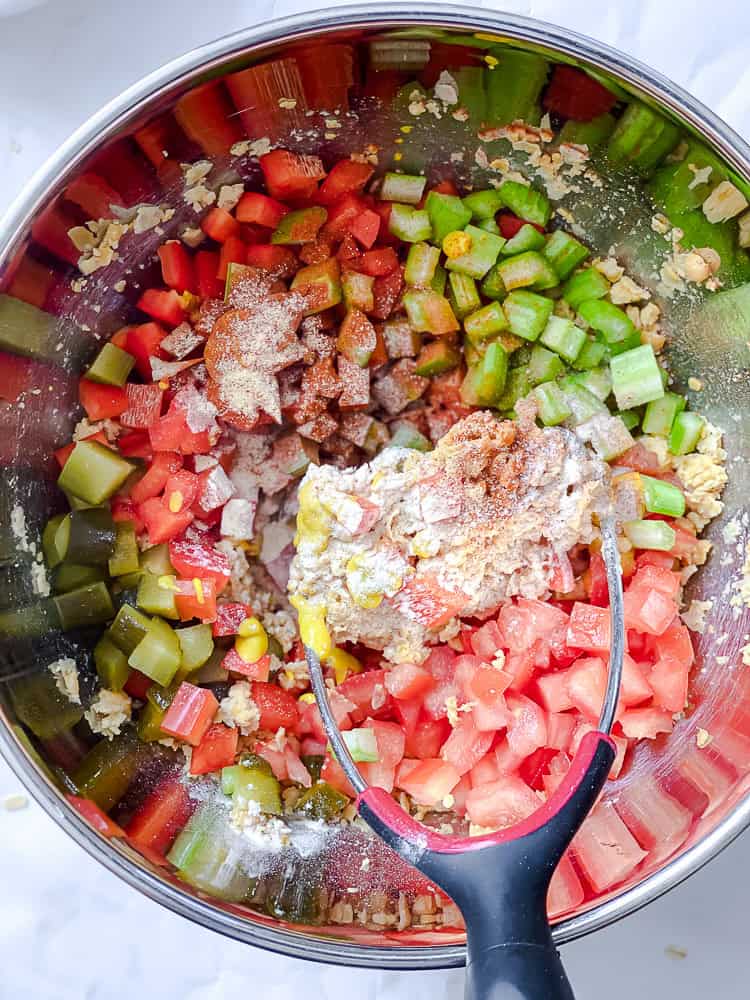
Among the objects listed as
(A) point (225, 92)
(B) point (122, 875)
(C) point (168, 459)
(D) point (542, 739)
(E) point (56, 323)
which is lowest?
(B) point (122, 875)

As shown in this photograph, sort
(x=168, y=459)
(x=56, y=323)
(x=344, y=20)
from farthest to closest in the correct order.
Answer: (x=168, y=459), (x=56, y=323), (x=344, y=20)

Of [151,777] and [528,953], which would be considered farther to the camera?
[151,777]

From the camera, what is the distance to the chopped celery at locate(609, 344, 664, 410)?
1.51m

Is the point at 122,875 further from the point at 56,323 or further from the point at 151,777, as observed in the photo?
the point at 56,323

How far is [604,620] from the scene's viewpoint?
4.86 ft

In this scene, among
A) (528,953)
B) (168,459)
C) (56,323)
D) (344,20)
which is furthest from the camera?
(168,459)

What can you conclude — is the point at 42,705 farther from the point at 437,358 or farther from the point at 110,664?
the point at 437,358

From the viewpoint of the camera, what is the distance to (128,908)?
5.18ft

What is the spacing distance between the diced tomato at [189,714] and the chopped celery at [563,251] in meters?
0.94

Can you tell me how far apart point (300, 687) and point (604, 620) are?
0.53m

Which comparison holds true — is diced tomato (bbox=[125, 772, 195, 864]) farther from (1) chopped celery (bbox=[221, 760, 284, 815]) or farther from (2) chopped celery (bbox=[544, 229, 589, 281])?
(2) chopped celery (bbox=[544, 229, 589, 281])

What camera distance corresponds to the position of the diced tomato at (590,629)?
148 centimetres

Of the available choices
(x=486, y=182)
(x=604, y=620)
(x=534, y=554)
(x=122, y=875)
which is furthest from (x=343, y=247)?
(x=122, y=875)

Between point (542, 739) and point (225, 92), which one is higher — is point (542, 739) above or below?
below
